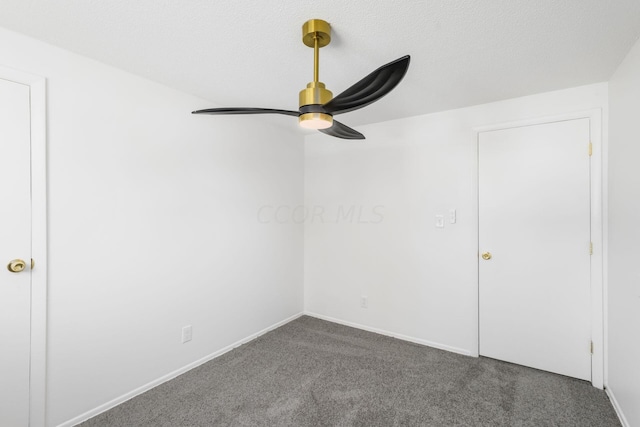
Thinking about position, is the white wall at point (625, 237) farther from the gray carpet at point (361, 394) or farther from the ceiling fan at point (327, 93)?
the ceiling fan at point (327, 93)

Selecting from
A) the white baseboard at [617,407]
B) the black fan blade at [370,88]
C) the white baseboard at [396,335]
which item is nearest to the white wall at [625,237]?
the white baseboard at [617,407]

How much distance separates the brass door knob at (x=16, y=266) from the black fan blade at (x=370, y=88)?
1.86 meters

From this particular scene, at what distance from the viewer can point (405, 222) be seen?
3119 mm

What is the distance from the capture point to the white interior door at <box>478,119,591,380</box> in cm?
234

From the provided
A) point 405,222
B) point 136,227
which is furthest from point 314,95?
point 405,222

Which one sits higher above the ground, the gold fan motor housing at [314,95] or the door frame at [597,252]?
the gold fan motor housing at [314,95]

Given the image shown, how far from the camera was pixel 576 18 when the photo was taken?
1.51 m

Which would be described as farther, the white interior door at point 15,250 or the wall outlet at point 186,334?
the wall outlet at point 186,334

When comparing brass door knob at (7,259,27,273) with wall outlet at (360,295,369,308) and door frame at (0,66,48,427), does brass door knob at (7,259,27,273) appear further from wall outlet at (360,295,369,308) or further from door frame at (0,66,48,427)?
wall outlet at (360,295,369,308)

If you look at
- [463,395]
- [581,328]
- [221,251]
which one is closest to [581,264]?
[581,328]

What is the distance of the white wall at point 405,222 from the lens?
2.76 m

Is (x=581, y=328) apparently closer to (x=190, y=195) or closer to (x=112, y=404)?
(x=190, y=195)

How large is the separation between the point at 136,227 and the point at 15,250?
2.08ft

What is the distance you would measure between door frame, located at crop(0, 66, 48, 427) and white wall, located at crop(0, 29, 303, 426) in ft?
0.15
